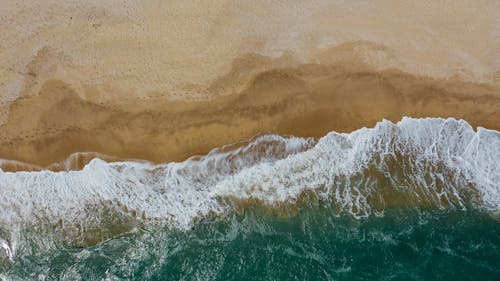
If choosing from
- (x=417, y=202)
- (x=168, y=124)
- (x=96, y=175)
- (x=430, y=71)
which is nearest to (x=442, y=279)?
(x=417, y=202)

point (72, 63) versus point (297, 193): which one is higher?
point (72, 63)

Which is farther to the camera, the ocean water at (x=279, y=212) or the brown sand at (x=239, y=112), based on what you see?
the brown sand at (x=239, y=112)

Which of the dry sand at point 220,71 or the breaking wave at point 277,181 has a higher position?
the dry sand at point 220,71

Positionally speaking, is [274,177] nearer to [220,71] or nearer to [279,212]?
[279,212]

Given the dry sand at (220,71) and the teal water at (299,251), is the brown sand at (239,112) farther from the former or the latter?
the teal water at (299,251)

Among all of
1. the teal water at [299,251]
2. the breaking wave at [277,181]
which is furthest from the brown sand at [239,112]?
the teal water at [299,251]

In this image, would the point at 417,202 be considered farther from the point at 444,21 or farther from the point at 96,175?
the point at 96,175

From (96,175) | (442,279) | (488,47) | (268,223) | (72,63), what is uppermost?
(488,47)
